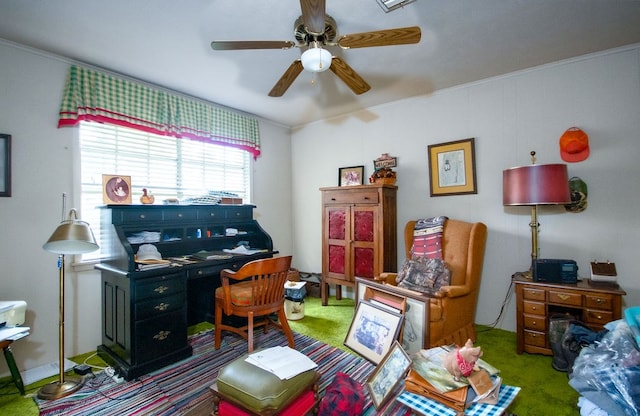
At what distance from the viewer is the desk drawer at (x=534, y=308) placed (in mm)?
2374

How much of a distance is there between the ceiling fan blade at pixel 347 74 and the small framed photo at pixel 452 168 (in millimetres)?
1389

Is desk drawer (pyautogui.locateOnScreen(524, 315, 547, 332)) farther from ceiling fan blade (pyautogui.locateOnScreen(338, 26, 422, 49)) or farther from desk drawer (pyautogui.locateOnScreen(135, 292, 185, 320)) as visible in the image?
desk drawer (pyautogui.locateOnScreen(135, 292, 185, 320))

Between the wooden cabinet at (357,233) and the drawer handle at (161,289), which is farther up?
the wooden cabinet at (357,233)

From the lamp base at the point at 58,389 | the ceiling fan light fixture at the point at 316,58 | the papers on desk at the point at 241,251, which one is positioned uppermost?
the ceiling fan light fixture at the point at 316,58

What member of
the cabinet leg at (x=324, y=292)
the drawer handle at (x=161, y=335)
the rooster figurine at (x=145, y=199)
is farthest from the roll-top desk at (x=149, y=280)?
the cabinet leg at (x=324, y=292)

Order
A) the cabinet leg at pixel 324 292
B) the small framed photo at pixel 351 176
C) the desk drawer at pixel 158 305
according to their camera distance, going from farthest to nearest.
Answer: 1. the small framed photo at pixel 351 176
2. the cabinet leg at pixel 324 292
3. the desk drawer at pixel 158 305

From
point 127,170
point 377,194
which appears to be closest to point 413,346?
point 377,194

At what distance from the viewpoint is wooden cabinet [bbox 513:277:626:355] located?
7.04ft

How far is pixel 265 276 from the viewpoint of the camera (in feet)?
7.99

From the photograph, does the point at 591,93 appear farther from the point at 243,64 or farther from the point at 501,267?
the point at 243,64

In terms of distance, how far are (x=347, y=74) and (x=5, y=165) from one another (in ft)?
8.49

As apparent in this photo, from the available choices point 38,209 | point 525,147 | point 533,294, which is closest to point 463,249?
point 533,294

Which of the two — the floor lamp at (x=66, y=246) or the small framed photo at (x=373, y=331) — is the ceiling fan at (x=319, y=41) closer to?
the floor lamp at (x=66, y=246)

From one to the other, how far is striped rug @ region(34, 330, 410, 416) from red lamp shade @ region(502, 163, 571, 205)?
5.88 feet
